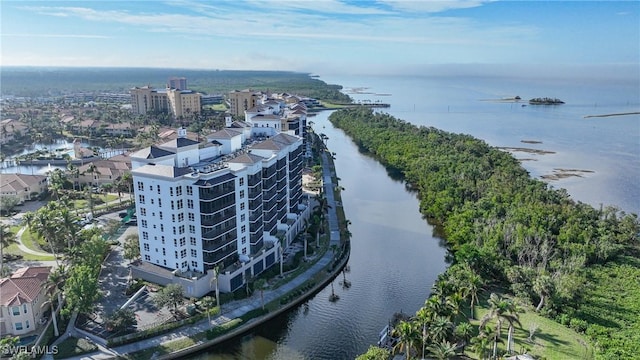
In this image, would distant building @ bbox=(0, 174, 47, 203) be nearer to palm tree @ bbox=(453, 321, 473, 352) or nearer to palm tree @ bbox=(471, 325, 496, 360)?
palm tree @ bbox=(453, 321, 473, 352)

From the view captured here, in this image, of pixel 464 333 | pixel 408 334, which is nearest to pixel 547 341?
pixel 464 333

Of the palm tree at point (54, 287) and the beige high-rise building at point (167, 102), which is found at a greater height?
the beige high-rise building at point (167, 102)

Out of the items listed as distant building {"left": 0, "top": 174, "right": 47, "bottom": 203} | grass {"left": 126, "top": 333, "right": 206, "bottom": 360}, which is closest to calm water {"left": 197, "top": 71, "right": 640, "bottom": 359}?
grass {"left": 126, "top": 333, "right": 206, "bottom": 360}

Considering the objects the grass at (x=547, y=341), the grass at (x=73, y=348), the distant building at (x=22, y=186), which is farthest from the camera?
the distant building at (x=22, y=186)

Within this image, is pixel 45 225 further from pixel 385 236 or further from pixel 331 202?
pixel 385 236

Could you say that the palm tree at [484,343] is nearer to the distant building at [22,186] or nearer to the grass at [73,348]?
the grass at [73,348]

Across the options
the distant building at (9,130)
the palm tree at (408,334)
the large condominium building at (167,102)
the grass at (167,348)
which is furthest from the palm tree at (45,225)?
the large condominium building at (167,102)
